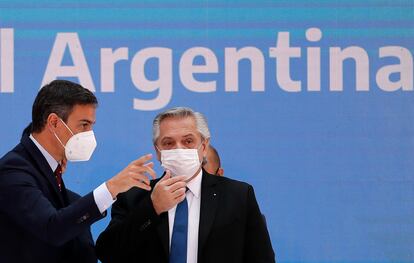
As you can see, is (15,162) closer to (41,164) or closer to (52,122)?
(41,164)

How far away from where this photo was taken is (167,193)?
237 cm

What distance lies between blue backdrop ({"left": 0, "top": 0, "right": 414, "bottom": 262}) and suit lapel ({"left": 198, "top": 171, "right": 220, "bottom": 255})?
1.25 m

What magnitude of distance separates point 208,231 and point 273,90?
150 centimetres

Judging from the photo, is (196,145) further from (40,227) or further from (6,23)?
(6,23)

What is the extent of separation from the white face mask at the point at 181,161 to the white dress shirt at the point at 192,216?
57 mm

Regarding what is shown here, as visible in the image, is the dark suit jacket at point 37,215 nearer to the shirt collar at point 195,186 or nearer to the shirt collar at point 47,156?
the shirt collar at point 47,156

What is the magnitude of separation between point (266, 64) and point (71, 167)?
114cm

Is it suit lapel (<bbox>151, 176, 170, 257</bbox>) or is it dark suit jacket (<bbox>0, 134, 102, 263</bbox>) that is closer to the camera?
dark suit jacket (<bbox>0, 134, 102, 263</bbox>)

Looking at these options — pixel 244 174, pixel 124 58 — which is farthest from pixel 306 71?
pixel 124 58

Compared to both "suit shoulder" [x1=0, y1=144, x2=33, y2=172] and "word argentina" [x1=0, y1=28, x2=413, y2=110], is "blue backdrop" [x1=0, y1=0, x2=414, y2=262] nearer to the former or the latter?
"word argentina" [x1=0, y1=28, x2=413, y2=110]

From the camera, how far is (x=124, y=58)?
12.5 feet

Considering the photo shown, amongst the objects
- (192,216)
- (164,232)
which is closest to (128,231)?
(164,232)

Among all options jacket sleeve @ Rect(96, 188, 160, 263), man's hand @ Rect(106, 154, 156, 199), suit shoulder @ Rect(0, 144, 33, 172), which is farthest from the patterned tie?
man's hand @ Rect(106, 154, 156, 199)

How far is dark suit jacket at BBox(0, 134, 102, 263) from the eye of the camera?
229 centimetres
